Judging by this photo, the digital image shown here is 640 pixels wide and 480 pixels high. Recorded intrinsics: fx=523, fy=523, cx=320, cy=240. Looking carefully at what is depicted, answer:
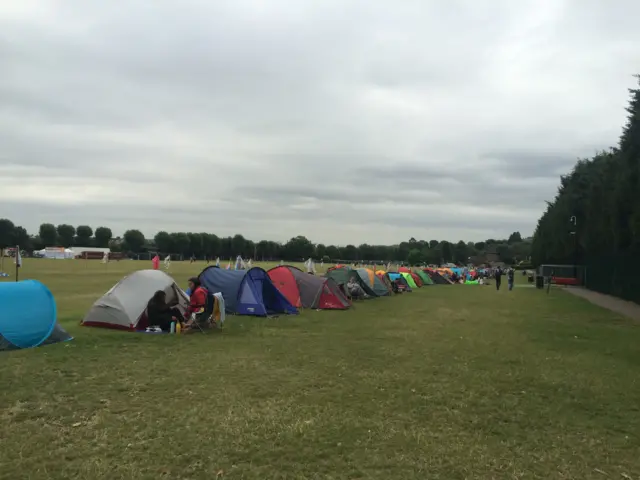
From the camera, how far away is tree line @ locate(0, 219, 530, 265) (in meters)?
166

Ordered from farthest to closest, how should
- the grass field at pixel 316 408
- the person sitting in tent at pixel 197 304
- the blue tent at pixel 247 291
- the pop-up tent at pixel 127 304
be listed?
the blue tent at pixel 247 291 < the person sitting in tent at pixel 197 304 < the pop-up tent at pixel 127 304 < the grass field at pixel 316 408

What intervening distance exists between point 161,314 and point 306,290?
26.3ft

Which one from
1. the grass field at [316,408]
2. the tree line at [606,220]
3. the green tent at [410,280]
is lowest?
the grass field at [316,408]

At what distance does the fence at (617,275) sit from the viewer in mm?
27672

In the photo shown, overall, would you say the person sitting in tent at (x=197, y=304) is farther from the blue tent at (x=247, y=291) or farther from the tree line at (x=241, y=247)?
the tree line at (x=241, y=247)

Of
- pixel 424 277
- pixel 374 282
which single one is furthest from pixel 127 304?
pixel 424 277

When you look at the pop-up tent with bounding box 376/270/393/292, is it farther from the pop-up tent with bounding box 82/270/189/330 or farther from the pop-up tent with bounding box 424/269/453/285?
the pop-up tent with bounding box 424/269/453/285

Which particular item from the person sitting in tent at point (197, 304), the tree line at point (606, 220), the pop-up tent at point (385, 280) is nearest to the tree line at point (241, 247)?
the tree line at point (606, 220)

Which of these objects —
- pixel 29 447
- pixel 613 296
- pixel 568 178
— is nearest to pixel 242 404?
pixel 29 447

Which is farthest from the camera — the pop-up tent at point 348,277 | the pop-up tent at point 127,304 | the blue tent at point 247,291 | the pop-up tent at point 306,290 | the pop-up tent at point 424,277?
the pop-up tent at point 424,277

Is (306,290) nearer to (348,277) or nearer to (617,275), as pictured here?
(348,277)

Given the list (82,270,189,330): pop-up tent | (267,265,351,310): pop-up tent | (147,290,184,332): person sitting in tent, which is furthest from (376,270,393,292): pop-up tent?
(147,290,184,332): person sitting in tent

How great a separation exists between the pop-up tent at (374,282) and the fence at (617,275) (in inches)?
510

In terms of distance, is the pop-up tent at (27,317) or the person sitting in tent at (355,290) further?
the person sitting in tent at (355,290)
